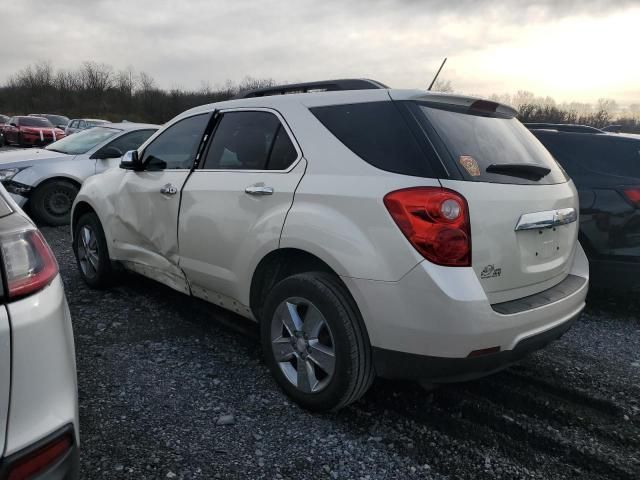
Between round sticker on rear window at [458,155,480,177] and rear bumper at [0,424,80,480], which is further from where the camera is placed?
round sticker on rear window at [458,155,480,177]

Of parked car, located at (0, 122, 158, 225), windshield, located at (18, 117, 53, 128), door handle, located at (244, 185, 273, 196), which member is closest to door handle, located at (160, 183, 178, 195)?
door handle, located at (244, 185, 273, 196)

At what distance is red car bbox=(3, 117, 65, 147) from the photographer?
23.3 m

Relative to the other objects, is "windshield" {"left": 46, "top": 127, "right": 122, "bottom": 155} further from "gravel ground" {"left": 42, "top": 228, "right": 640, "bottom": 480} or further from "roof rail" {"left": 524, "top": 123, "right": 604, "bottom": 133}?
"roof rail" {"left": 524, "top": 123, "right": 604, "bottom": 133}

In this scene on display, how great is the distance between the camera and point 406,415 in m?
2.75

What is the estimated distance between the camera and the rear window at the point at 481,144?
2.42 metres

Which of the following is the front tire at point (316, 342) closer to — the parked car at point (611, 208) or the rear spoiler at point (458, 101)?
the rear spoiler at point (458, 101)

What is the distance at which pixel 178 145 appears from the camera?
12.3ft

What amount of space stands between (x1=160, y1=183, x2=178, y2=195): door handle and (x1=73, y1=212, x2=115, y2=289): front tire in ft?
3.57

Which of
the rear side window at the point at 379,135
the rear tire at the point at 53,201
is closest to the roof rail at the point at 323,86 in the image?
the rear side window at the point at 379,135

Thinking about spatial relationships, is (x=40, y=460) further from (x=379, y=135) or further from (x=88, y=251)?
(x=88, y=251)

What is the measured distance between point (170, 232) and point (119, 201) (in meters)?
0.83

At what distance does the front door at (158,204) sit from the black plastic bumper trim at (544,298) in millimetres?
2159

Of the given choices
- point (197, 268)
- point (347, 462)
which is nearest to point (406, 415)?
point (347, 462)

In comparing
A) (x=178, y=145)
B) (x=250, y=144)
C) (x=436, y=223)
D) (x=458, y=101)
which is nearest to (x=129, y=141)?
(x=178, y=145)
